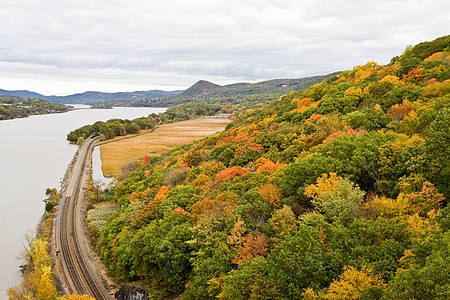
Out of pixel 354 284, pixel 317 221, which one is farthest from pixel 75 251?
pixel 354 284

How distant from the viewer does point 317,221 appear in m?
21.8

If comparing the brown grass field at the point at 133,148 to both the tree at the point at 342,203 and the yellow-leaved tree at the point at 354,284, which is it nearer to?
the tree at the point at 342,203

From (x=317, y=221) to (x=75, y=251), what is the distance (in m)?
39.7

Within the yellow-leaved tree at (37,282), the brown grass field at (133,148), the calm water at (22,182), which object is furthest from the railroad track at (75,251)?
the brown grass field at (133,148)

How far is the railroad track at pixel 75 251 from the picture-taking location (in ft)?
122

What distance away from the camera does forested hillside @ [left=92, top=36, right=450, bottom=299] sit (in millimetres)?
16266

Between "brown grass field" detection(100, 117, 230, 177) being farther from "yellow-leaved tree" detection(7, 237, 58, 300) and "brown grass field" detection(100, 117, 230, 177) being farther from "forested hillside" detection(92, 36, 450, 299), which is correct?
"forested hillside" detection(92, 36, 450, 299)

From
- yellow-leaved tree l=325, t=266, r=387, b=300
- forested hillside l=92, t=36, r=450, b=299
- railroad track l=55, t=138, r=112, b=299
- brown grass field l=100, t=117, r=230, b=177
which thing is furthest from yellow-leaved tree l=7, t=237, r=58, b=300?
brown grass field l=100, t=117, r=230, b=177

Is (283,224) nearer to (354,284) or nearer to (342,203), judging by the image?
(342,203)

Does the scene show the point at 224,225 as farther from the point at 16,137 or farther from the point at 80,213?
the point at 16,137

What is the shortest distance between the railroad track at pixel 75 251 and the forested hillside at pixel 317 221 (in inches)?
106

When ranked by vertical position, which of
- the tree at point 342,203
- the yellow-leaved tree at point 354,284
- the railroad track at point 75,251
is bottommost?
the railroad track at point 75,251

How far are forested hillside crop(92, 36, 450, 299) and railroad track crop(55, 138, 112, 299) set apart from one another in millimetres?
2702

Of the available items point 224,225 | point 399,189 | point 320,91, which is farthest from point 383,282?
point 320,91
